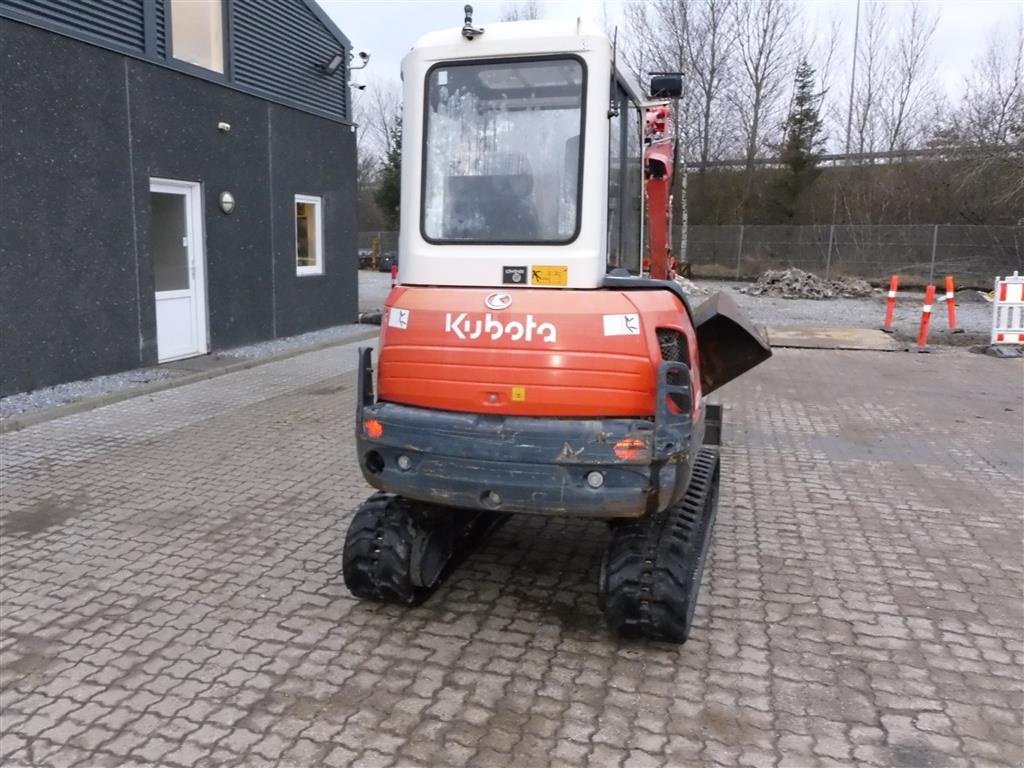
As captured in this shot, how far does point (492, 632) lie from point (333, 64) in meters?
12.3

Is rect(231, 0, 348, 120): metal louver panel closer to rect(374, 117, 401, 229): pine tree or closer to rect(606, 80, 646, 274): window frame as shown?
rect(606, 80, 646, 274): window frame

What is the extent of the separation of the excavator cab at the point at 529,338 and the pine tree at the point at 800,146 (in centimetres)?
3428

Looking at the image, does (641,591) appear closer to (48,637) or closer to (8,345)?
(48,637)

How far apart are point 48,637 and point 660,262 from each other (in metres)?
4.22

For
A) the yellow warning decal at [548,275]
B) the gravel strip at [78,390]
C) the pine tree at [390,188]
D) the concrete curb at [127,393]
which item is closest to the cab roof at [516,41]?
the yellow warning decal at [548,275]

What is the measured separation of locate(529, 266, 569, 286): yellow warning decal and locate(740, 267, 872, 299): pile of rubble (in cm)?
2211

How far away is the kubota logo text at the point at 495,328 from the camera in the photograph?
3.56 metres

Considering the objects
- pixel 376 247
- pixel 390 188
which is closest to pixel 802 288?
pixel 376 247

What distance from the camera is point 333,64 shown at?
13922 mm

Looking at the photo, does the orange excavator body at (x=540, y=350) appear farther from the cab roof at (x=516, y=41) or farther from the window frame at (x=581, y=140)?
the cab roof at (x=516, y=41)

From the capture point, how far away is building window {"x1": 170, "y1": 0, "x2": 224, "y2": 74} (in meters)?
10.5

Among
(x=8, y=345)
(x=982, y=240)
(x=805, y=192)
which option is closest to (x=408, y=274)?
(x=8, y=345)

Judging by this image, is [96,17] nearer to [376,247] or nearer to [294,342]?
[294,342]

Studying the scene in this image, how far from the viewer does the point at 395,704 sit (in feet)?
10.9
